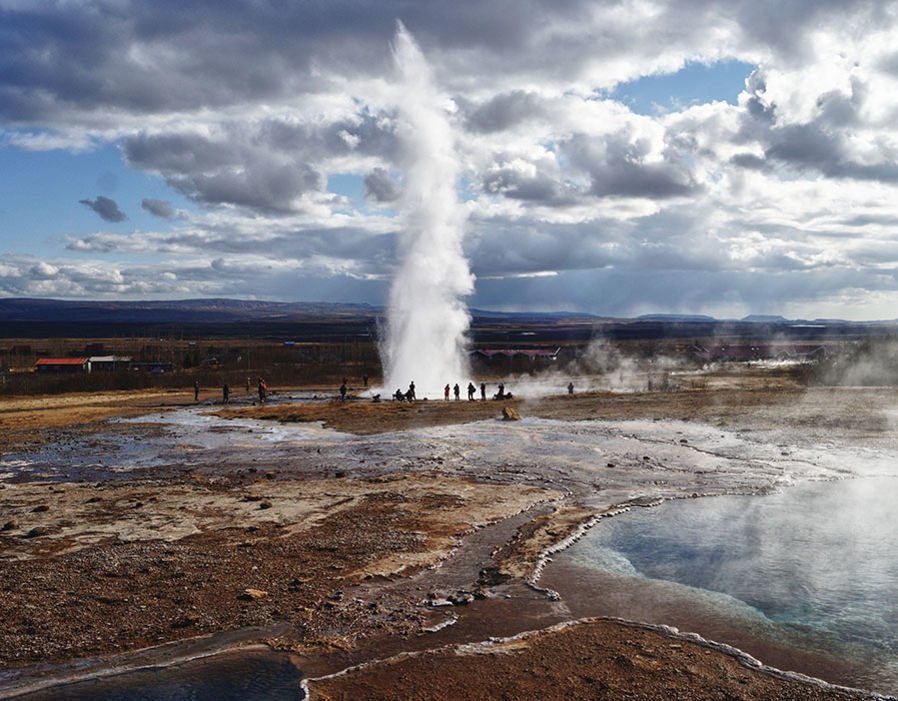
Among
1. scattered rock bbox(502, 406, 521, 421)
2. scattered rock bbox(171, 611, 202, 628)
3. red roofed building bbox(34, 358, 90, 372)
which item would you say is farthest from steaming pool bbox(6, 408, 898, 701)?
red roofed building bbox(34, 358, 90, 372)

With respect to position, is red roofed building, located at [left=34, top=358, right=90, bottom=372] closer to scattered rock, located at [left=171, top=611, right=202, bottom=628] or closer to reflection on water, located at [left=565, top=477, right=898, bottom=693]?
reflection on water, located at [left=565, top=477, right=898, bottom=693]

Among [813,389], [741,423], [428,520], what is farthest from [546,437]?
[813,389]

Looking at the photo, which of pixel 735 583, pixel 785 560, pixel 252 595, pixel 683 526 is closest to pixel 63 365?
pixel 252 595

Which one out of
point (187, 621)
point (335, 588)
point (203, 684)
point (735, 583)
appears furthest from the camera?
point (735, 583)

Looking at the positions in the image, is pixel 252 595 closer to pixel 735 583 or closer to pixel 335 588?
pixel 335 588

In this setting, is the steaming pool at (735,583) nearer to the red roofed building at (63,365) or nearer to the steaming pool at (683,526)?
the steaming pool at (683,526)

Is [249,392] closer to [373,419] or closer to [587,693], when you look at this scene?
[373,419]

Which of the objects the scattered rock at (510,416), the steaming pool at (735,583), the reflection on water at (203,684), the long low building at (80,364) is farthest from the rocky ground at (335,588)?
the long low building at (80,364)
